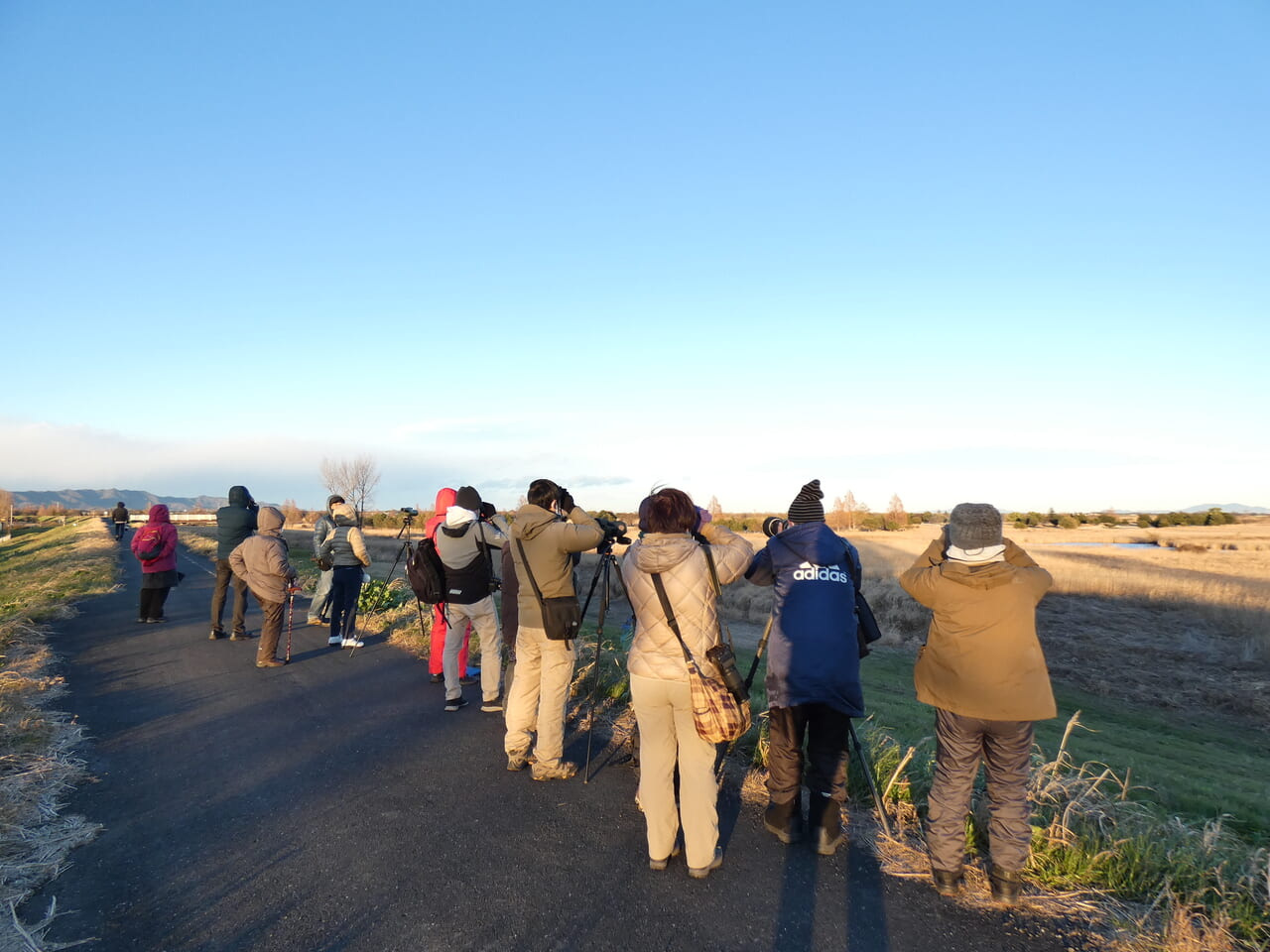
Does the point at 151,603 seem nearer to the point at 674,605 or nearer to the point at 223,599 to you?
the point at 223,599

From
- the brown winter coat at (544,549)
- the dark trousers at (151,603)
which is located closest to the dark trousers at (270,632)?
the dark trousers at (151,603)

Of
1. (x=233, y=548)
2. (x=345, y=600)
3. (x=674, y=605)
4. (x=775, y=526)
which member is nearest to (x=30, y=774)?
(x=674, y=605)

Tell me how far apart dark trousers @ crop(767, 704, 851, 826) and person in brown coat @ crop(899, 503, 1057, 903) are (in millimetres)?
619

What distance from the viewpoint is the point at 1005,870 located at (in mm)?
3984

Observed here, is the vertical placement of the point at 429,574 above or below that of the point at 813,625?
below

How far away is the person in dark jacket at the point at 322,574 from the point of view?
1180 centimetres

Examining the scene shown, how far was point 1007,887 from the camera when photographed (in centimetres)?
397

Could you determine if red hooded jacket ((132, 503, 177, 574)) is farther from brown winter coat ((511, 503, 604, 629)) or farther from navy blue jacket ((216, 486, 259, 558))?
brown winter coat ((511, 503, 604, 629))

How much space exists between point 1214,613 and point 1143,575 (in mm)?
6064

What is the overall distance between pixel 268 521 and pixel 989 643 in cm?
995

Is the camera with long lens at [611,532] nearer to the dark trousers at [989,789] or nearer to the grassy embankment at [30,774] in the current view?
the dark trousers at [989,789]

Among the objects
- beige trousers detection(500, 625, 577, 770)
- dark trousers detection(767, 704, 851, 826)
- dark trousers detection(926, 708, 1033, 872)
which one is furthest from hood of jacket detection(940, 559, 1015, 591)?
A: beige trousers detection(500, 625, 577, 770)

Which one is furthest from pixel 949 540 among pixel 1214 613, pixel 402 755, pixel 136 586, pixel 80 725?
pixel 1214 613

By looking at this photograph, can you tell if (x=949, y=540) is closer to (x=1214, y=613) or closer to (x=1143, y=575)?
(x=1214, y=613)
